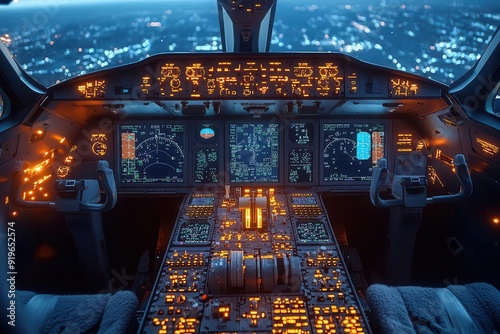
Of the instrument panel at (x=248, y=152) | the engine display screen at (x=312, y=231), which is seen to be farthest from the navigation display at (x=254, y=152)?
the engine display screen at (x=312, y=231)

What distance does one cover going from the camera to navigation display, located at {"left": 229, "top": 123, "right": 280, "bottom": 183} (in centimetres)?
393

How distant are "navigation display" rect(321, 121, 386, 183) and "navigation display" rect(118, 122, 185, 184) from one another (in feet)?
4.71

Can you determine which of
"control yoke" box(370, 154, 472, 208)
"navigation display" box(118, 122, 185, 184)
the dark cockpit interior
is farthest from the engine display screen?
"navigation display" box(118, 122, 185, 184)

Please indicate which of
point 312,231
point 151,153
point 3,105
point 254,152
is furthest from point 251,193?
point 3,105

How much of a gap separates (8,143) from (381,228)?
11.3ft

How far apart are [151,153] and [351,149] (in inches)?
77.7

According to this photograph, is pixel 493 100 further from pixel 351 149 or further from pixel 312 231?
pixel 312 231

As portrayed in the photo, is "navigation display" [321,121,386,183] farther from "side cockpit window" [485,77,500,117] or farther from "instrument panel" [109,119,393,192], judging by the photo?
Result: "side cockpit window" [485,77,500,117]

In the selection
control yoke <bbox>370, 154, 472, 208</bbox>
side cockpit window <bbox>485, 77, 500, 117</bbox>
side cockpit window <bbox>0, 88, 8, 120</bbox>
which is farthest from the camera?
side cockpit window <bbox>485, 77, 500, 117</bbox>

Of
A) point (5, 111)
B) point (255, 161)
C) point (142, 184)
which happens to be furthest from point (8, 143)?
point (255, 161)

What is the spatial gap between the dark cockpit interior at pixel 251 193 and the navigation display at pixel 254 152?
0.05 ft

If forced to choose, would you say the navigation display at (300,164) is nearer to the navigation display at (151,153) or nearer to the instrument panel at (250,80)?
the instrument panel at (250,80)

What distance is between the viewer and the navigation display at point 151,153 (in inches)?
154

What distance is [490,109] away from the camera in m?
3.33
